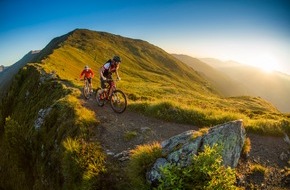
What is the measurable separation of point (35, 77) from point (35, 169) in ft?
85.5

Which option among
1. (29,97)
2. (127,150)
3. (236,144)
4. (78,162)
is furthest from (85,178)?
(29,97)

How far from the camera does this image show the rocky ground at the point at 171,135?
12.3 m

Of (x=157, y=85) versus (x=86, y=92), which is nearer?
(x=86, y=92)

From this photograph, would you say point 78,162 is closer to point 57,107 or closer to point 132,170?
point 132,170

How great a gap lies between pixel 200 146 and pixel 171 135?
5.08 meters

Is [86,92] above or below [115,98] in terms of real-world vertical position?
below

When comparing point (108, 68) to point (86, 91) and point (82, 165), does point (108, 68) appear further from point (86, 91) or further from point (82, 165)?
point (82, 165)

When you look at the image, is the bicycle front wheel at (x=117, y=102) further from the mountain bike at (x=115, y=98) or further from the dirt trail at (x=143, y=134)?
the dirt trail at (x=143, y=134)

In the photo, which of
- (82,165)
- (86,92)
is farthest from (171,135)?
(86,92)

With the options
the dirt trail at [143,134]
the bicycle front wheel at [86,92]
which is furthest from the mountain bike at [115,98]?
the bicycle front wheel at [86,92]

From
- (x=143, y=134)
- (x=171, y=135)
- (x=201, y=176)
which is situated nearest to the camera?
(x=201, y=176)

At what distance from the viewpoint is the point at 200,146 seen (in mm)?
11883

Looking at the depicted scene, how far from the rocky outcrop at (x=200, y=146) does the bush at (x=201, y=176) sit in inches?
35.8

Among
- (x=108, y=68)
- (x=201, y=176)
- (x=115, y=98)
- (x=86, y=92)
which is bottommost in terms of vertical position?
(x=201, y=176)
